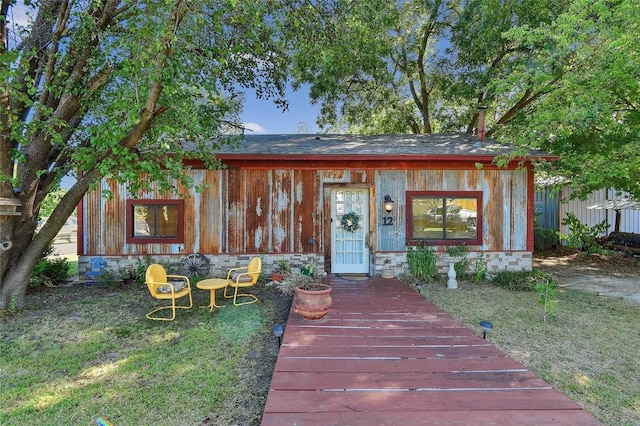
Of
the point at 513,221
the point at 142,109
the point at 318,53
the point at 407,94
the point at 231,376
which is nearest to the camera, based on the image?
the point at 231,376

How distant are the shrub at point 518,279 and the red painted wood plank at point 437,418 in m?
4.77

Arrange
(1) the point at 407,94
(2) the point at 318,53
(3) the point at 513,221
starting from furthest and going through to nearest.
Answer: (1) the point at 407,94, (3) the point at 513,221, (2) the point at 318,53

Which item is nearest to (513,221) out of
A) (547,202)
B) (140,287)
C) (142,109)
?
(547,202)

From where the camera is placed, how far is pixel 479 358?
11.0 ft

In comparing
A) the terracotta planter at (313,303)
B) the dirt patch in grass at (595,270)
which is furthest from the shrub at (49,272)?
the dirt patch in grass at (595,270)

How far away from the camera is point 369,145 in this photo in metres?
8.26

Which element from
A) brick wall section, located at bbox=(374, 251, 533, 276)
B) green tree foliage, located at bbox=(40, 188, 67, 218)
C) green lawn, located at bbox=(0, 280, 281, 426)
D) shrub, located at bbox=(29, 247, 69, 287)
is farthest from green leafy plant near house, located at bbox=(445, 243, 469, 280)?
shrub, located at bbox=(29, 247, 69, 287)

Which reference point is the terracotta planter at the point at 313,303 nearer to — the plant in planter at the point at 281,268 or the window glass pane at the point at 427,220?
the plant in planter at the point at 281,268

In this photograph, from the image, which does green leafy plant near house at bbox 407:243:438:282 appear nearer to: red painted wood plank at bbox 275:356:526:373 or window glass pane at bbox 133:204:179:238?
red painted wood plank at bbox 275:356:526:373

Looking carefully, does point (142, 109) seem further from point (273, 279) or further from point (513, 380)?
point (513, 380)

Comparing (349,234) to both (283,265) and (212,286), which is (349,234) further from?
(212,286)

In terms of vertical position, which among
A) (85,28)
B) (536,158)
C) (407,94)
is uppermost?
(407,94)

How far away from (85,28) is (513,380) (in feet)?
24.4

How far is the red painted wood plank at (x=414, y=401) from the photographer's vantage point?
2.51m
